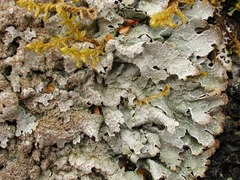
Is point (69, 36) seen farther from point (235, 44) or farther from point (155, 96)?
point (235, 44)

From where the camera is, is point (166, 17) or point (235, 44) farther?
point (235, 44)

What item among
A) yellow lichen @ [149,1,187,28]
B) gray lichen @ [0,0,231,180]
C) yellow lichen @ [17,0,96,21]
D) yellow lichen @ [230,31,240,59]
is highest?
yellow lichen @ [149,1,187,28]

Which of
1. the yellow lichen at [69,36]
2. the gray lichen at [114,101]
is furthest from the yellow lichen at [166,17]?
the yellow lichen at [69,36]

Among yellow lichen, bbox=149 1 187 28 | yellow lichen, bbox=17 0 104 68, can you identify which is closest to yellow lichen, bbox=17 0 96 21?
yellow lichen, bbox=17 0 104 68

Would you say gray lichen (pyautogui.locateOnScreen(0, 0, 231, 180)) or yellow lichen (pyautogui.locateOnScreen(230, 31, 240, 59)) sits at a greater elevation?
yellow lichen (pyautogui.locateOnScreen(230, 31, 240, 59))

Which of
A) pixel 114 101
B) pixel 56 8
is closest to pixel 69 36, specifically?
pixel 56 8

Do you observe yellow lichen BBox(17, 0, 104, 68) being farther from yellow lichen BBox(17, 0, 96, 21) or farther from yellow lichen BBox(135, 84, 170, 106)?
yellow lichen BBox(135, 84, 170, 106)

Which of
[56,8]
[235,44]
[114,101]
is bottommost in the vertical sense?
[114,101]
